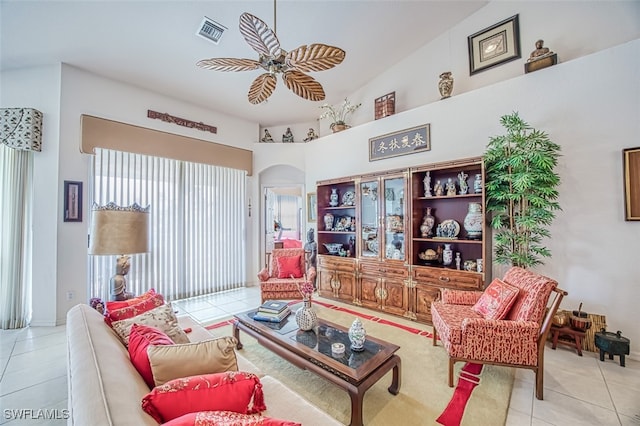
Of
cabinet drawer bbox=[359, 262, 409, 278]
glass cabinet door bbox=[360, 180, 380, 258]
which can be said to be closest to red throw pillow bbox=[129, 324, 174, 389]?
cabinet drawer bbox=[359, 262, 409, 278]

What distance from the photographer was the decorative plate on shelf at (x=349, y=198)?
455 cm

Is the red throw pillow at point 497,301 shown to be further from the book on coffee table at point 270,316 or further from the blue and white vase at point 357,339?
the book on coffee table at point 270,316

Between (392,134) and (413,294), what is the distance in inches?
97.1

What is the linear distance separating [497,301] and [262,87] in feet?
9.75

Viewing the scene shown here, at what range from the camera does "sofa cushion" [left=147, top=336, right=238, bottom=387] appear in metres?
1.12

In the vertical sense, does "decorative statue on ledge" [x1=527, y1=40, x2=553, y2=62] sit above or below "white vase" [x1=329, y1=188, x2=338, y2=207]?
above

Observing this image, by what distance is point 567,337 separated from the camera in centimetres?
269

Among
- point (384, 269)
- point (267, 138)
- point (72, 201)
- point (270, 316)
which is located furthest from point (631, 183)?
point (72, 201)

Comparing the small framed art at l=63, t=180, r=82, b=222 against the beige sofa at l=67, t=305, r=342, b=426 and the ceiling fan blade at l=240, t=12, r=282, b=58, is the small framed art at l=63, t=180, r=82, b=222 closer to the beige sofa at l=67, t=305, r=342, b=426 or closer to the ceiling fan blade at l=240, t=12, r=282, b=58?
the beige sofa at l=67, t=305, r=342, b=426

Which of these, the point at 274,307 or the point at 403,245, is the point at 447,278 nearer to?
the point at 403,245

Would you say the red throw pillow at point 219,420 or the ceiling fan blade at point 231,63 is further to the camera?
the ceiling fan blade at point 231,63

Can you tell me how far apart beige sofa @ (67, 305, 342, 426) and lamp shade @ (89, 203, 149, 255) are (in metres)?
0.84

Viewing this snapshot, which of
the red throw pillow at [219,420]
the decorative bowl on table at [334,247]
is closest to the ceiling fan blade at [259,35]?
the red throw pillow at [219,420]

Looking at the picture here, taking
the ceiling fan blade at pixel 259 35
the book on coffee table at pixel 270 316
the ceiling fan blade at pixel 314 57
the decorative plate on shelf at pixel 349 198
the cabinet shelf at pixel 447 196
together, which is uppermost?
the ceiling fan blade at pixel 259 35
